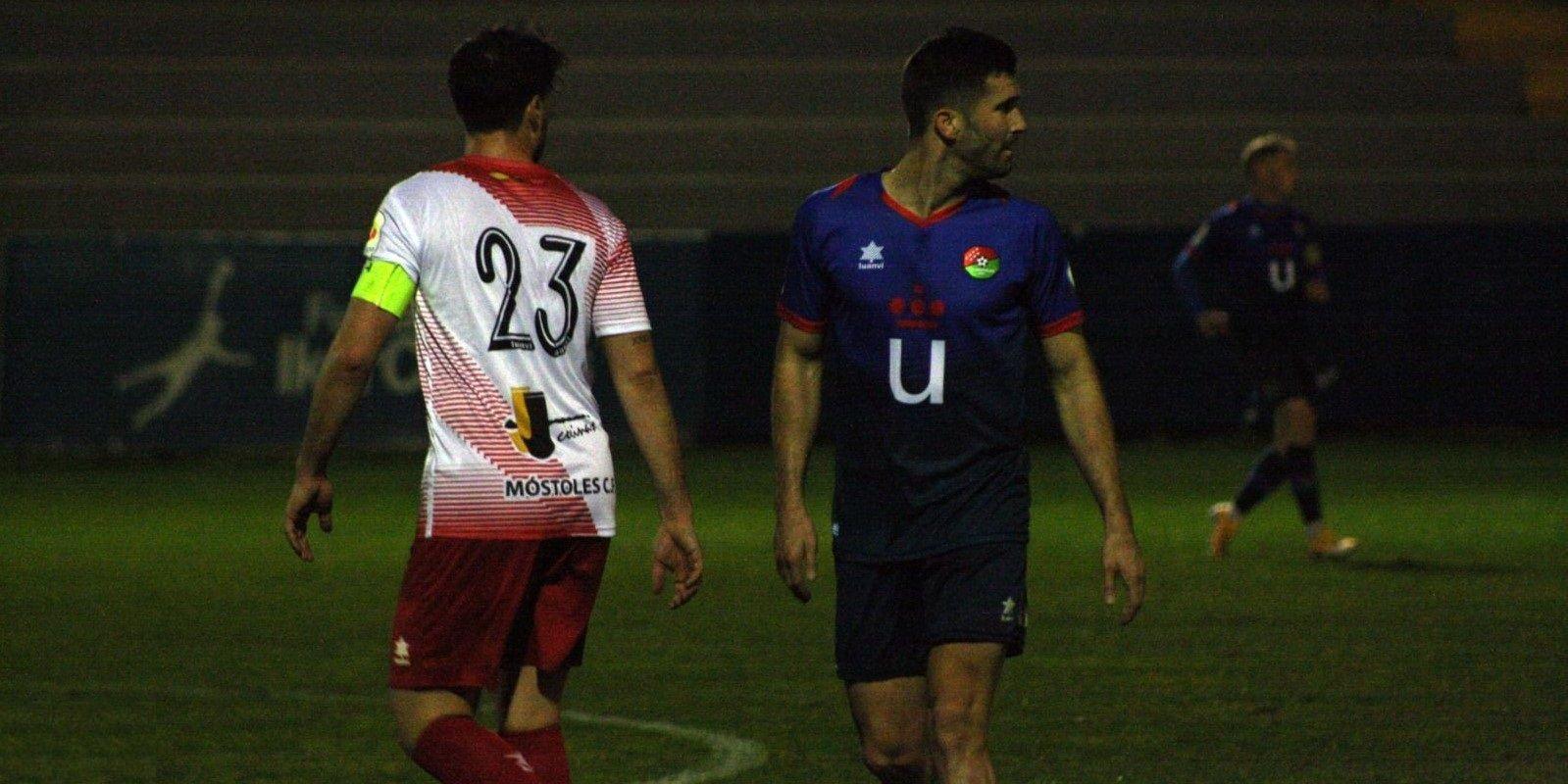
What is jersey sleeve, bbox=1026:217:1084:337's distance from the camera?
5.45m

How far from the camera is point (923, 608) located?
5465 mm

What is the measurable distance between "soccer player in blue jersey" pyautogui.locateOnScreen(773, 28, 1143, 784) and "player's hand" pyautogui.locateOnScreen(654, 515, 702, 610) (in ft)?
0.87

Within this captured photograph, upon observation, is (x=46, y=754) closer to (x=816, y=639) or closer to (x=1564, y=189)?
(x=816, y=639)

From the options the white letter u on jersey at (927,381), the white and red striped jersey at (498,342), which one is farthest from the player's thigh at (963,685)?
the white and red striped jersey at (498,342)

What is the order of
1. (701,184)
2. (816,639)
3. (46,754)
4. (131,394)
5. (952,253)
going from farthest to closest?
1. (701,184)
2. (131,394)
3. (816,639)
4. (46,754)
5. (952,253)

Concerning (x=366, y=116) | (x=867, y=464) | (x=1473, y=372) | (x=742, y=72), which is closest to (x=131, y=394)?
(x=366, y=116)

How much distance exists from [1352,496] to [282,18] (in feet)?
48.1

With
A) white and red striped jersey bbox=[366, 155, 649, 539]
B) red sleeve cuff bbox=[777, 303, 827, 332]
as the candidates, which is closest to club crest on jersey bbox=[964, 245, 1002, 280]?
red sleeve cuff bbox=[777, 303, 827, 332]

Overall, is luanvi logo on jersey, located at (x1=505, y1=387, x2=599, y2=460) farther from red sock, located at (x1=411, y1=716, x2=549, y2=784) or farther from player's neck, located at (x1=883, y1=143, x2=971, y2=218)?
player's neck, located at (x1=883, y1=143, x2=971, y2=218)

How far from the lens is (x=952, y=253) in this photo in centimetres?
541

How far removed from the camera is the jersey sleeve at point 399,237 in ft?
16.2

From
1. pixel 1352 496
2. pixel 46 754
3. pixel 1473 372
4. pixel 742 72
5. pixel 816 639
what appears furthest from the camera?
pixel 742 72

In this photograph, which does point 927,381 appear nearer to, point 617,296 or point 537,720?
point 617,296

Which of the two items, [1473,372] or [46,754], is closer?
[46,754]
